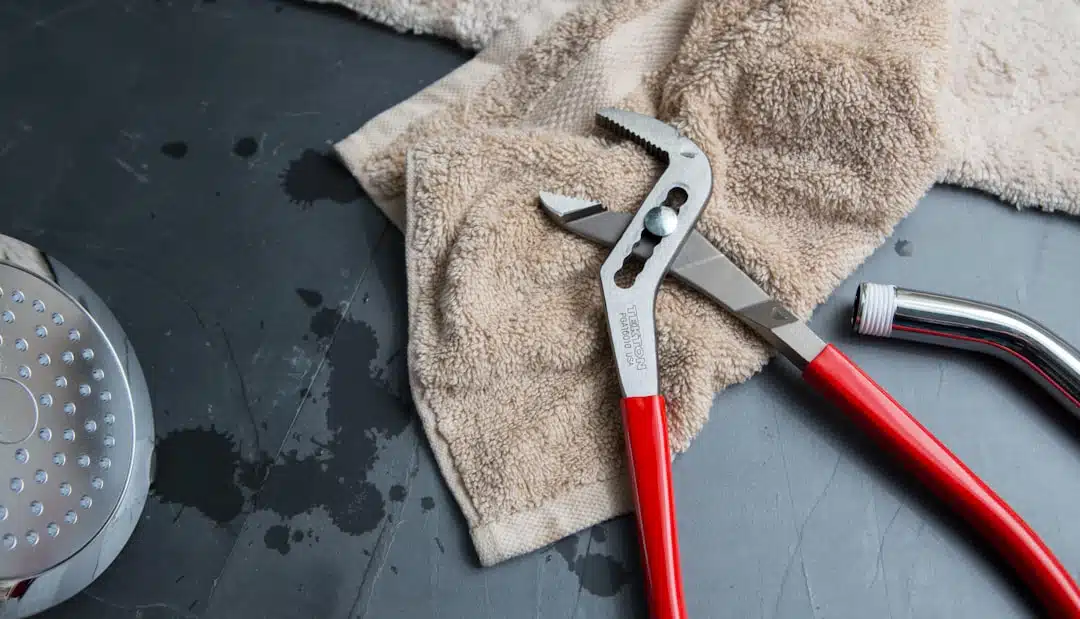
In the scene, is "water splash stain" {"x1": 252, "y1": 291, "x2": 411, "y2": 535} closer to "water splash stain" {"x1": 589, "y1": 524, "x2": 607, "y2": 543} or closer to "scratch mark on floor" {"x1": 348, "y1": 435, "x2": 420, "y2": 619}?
"scratch mark on floor" {"x1": 348, "y1": 435, "x2": 420, "y2": 619}

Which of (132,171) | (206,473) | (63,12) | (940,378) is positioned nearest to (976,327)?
(940,378)

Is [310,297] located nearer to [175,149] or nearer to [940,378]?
[175,149]

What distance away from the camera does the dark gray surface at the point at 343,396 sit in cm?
→ 64

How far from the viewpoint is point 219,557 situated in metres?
0.64

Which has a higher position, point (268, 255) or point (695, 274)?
point (695, 274)

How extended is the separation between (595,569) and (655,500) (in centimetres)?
8

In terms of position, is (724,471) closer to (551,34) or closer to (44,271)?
(551,34)

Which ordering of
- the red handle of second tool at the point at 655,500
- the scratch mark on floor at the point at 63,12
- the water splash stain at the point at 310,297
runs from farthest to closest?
the scratch mark on floor at the point at 63,12 < the water splash stain at the point at 310,297 < the red handle of second tool at the point at 655,500

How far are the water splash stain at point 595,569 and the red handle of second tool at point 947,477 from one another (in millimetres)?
199

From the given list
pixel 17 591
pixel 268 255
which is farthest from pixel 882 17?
pixel 17 591

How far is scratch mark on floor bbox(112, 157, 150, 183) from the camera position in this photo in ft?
Result: 2.46

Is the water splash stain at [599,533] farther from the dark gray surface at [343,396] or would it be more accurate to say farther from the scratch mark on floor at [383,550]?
the scratch mark on floor at [383,550]

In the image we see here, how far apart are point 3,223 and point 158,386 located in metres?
0.21

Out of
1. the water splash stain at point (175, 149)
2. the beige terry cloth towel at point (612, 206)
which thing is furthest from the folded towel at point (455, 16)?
the water splash stain at point (175, 149)
